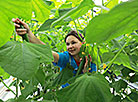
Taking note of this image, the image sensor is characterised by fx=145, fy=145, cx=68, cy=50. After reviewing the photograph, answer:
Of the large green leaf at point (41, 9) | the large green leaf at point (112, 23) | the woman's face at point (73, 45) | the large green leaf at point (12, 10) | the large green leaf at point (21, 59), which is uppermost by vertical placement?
the large green leaf at point (41, 9)

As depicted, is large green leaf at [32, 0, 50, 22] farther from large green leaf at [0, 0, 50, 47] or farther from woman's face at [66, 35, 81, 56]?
woman's face at [66, 35, 81, 56]

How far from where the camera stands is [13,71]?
0.23m

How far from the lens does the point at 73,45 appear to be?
0.84 m

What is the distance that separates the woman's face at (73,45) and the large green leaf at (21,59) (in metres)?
0.50

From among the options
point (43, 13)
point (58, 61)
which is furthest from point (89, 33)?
point (58, 61)

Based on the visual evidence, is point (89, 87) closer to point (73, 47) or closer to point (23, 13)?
point (23, 13)

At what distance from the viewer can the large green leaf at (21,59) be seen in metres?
0.23

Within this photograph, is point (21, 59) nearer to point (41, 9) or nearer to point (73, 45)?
point (41, 9)

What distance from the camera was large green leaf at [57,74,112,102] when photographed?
0.30 metres

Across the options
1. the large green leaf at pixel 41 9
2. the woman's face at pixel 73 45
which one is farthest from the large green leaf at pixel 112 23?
the woman's face at pixel 73 45

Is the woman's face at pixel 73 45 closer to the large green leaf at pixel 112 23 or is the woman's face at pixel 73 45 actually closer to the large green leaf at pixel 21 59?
the large green leaf at pixel 21 59

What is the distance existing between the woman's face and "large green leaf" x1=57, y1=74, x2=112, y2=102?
481 mm

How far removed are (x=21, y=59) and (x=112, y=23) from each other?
164mm

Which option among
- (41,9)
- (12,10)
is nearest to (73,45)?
(41,9)
